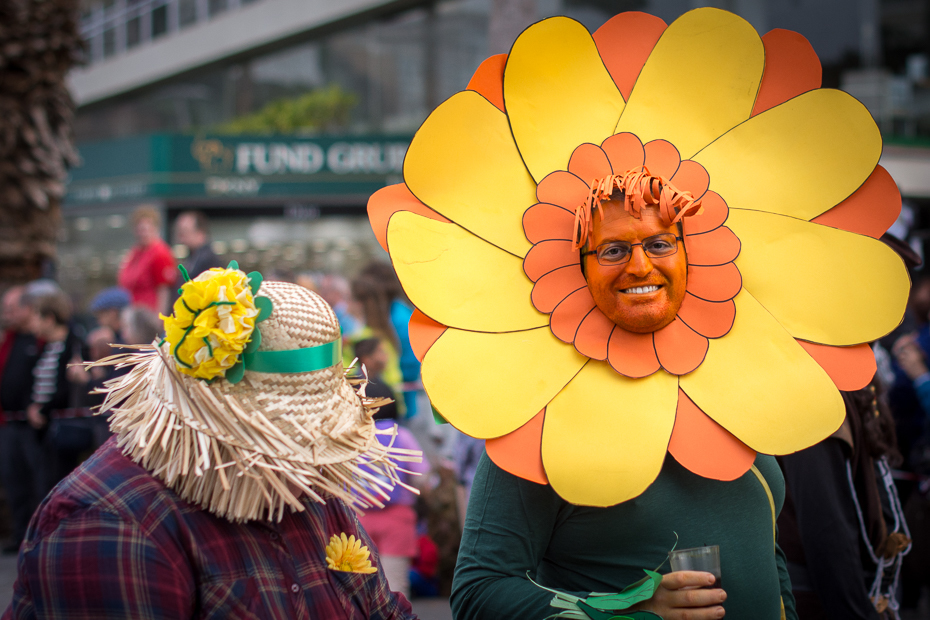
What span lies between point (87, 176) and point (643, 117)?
1400 cm

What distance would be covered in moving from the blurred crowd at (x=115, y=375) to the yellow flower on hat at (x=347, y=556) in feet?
8.98

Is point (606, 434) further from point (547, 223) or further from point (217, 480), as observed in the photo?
point (217, 480)

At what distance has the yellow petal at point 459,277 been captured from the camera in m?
1.71

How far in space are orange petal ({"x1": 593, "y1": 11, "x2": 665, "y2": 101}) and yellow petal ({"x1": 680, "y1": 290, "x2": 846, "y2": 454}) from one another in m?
0.62

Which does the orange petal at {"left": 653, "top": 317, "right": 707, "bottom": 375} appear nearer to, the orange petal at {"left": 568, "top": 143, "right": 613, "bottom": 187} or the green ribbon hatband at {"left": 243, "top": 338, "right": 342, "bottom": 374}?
the orange petal at {"left": 568, "top": 143, "right": 613, "bottom": 187}

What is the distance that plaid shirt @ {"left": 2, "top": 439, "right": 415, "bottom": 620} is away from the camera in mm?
1277

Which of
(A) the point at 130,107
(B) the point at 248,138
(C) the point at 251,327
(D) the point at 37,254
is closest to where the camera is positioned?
A: (C) the point at 251,327

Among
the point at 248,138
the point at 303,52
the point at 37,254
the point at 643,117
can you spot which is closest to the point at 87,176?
the point at 248,138

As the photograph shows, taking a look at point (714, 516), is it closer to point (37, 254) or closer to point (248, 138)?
point (37, 254)

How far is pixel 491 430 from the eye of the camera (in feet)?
5.28

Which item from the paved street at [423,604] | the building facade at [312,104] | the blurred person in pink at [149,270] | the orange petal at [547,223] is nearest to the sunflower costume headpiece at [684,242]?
the orange petal at [547,223]

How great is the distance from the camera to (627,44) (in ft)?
6.30

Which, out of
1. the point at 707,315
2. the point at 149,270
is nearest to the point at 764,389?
the point at 707,315

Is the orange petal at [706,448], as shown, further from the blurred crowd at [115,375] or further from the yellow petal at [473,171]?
the blurred crowd at [115,375]
